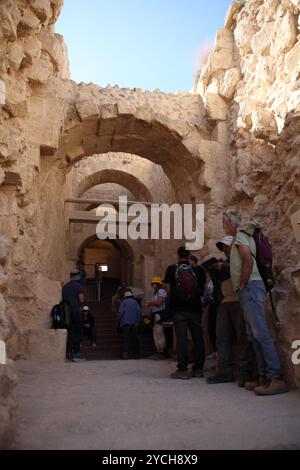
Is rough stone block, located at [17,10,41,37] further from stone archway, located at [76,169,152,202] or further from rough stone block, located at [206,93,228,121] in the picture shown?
stone archway, located at [76,169,152,202]

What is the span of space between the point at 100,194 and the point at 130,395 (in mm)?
12748

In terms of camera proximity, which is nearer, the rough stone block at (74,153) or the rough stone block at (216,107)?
the rough stone block at (216,107)

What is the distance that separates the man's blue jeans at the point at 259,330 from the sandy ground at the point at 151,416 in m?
0.22

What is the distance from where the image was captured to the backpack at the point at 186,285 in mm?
4063

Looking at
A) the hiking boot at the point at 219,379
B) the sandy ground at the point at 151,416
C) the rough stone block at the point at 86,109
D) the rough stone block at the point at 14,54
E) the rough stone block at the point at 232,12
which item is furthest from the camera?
the rough stone block at the point at 232,12

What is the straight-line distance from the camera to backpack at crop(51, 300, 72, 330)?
5668 millimetres

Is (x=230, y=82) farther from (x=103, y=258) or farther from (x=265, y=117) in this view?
(x=103, y=258)

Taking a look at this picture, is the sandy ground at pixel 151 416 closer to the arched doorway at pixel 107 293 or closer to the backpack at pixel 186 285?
the backpack at pixel 186 285

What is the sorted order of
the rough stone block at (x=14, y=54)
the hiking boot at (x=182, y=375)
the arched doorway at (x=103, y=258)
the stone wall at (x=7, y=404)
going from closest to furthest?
the stone wall at (x=7, y=404)
the hiking boot at (x=182, y=375)
the rough stone block at (x=14, y=54)
the arched doorway at (x=103, y=258)

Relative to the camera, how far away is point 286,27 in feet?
16.4

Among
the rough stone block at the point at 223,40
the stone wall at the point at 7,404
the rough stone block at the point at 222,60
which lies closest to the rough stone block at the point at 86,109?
the rough stone block at the point at 222,60

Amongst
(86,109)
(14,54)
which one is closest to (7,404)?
(14,54)

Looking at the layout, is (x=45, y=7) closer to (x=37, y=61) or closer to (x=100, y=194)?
(x=37, y=61)

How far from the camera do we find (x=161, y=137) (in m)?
7.36
